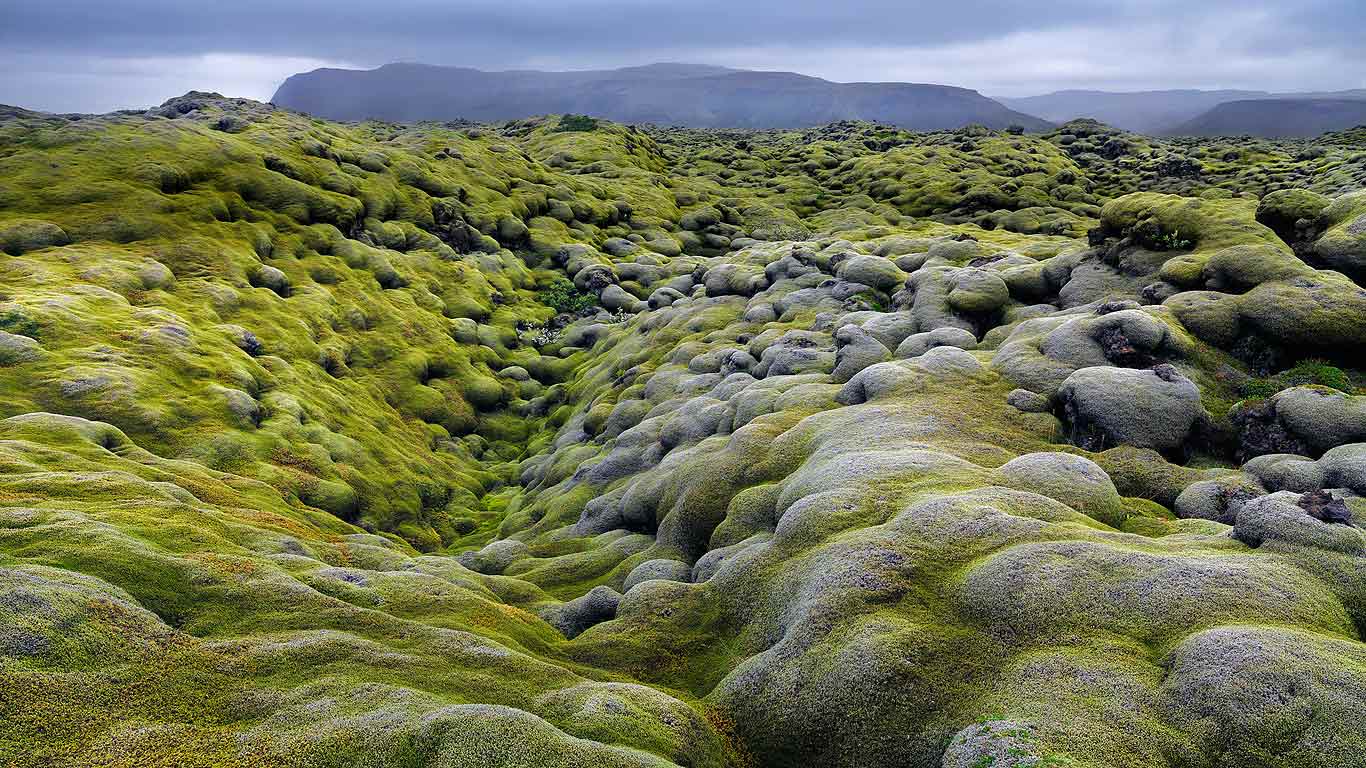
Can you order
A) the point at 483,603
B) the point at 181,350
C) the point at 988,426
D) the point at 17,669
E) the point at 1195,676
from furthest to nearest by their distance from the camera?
the point at 181,350, the point at 988,426, the point at 483,603, the point at 1195,676, the point at 17,669

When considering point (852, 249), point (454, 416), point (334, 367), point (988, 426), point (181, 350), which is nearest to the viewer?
point (988, 426)

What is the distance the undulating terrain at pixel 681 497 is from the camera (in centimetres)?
1622

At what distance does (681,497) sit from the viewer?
35.8m

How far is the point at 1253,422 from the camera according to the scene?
102ft

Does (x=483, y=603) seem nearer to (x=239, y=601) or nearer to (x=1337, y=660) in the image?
(x=239, y=601)

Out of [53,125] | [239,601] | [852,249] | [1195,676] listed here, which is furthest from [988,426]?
[53,125]

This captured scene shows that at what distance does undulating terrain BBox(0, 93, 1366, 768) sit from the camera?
16.2 meters

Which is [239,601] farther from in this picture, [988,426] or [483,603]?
[988,426]

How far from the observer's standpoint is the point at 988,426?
3384cm

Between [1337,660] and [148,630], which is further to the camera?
[148,630]

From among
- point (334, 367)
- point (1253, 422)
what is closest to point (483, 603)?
point (1253, 422)

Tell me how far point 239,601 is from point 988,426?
29574 mm

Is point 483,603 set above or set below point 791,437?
below

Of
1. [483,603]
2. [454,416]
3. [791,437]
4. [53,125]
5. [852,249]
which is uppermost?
[53,125]
